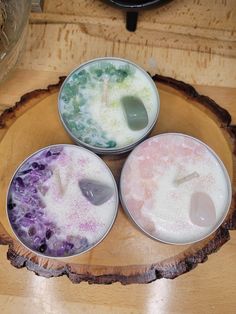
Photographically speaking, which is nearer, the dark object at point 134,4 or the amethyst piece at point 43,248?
the amethyst piece at point 43,248

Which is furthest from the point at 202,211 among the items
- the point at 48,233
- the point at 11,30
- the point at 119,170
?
the point at 11,30

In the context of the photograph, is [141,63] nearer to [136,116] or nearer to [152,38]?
[152,38]

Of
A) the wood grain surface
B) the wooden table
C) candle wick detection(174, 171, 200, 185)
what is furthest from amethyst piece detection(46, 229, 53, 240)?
the wood grain surface

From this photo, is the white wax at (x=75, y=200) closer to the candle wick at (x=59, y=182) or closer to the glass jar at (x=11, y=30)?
the candle wick at (x=59, y=182)

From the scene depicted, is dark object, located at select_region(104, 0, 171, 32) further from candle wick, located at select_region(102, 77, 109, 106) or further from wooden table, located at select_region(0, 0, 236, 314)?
candle wick, located at select_region(102, 77, 109, 106)

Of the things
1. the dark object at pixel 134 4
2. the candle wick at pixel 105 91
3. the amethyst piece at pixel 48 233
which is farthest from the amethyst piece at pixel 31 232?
the dark object at pixel 134 4

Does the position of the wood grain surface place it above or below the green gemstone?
above

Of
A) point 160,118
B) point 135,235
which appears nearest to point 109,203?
point 135,235
